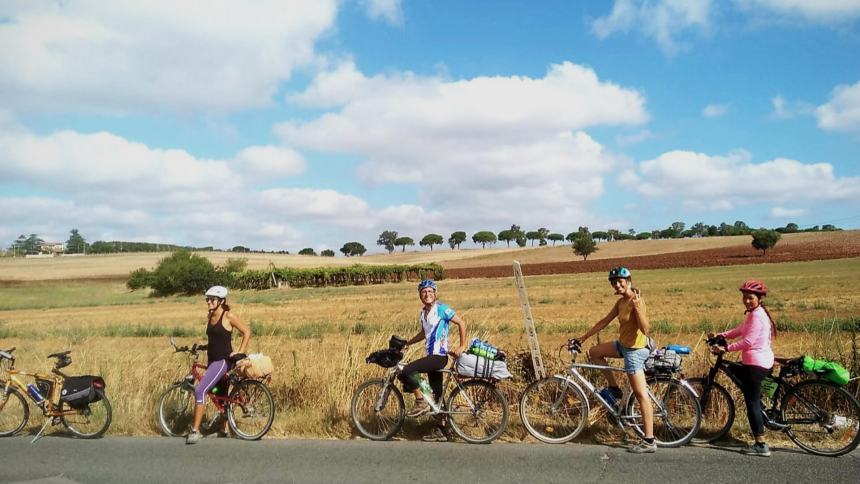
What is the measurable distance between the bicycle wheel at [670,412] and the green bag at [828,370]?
1.10m

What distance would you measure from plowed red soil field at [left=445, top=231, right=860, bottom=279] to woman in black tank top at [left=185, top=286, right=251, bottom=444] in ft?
243

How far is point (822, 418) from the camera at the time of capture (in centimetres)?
591

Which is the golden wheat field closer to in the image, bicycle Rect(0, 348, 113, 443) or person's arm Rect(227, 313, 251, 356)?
bicycle Rect(0, 348, 113, 443)

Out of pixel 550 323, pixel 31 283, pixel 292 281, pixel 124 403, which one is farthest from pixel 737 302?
pixel 31 283

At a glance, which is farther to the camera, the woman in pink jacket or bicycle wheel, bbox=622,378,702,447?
bicycle wheel, bbox=622,378,702,447

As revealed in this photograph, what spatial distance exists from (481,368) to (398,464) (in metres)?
1.42

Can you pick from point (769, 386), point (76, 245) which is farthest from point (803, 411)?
point (76, 245)

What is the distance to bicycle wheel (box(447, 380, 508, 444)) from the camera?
22.2ft

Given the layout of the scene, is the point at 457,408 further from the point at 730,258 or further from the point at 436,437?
the point at 730,258

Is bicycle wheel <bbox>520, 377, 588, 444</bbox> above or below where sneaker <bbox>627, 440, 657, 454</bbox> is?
above

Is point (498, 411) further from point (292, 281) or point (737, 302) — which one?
point (292, 281)

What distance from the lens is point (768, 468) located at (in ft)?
17.9

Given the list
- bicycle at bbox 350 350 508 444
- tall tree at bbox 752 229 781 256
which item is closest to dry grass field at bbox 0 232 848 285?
tall tree at bbox 752 229 781 256

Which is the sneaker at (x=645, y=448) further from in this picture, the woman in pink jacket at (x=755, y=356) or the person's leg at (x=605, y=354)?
the woman in pink jacket at (x=755, y=356)
